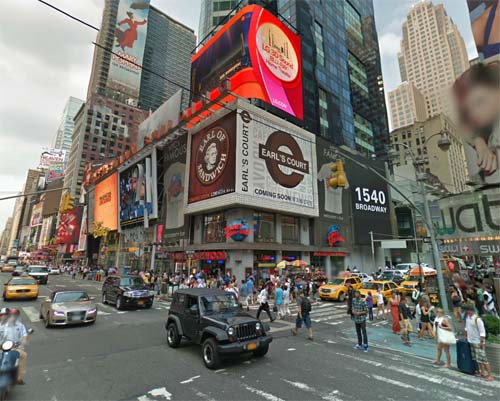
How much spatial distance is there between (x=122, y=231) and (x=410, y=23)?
52362 mm

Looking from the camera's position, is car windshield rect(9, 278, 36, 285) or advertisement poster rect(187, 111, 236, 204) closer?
car windshield rect(9, 278, 36, 285)

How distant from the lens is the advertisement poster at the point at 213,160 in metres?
29.5

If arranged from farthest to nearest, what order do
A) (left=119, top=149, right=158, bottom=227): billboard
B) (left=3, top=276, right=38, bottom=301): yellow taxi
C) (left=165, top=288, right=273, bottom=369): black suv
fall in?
(left=119, top=149, right=158, bottom=227): billboard
(left=3, top=276, right=38, bottom=301): yellow taxi
(left=165, top=288, right=273, bottom=369): black suv

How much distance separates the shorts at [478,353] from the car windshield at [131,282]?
668 inches

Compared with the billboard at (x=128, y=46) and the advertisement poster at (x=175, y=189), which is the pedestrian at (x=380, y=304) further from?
the billboard at (x=128, y=46)

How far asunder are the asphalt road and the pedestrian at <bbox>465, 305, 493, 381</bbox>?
0.33m

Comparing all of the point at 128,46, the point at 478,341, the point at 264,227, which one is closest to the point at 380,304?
the point at 478,341

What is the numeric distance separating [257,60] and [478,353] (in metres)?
35.2

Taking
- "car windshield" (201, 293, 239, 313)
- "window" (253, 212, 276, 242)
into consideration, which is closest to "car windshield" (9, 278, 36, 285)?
"car windshield" (201, 293, 239, 313)

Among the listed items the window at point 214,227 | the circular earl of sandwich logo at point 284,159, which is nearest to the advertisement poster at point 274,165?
the circular earl of sandwich logo at point 284,159

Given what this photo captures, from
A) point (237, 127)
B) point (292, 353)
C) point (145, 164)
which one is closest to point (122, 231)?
point (145, 164)

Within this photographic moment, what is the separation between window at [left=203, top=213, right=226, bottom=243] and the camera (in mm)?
31102

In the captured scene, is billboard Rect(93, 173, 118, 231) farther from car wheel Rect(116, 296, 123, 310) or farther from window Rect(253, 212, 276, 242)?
car wheel Rect(116, 296, 123, 310)

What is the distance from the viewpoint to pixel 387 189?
166 feet
